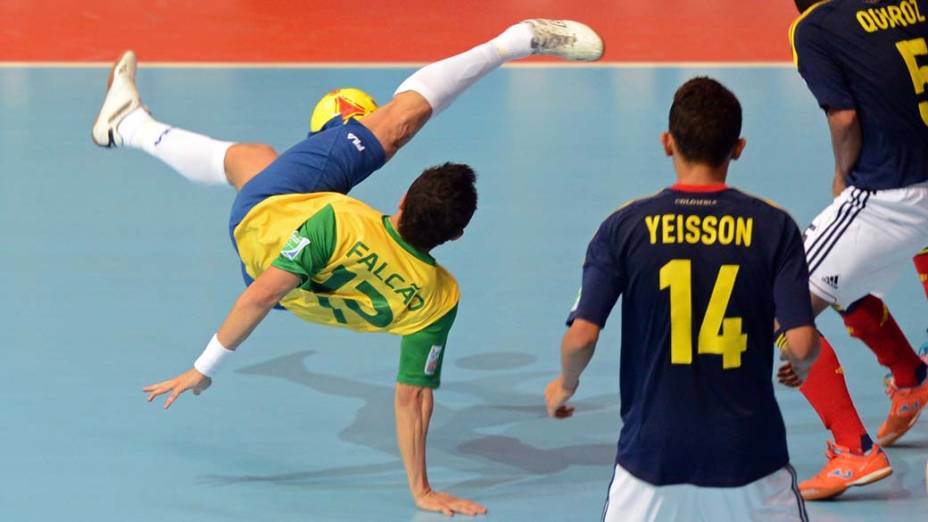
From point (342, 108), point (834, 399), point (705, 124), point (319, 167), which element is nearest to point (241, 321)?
point (319, 167)

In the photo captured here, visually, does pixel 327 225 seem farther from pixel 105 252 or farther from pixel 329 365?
pixel 105 252

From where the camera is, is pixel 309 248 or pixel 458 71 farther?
pixel 458 71

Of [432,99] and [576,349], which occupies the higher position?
[432,99]

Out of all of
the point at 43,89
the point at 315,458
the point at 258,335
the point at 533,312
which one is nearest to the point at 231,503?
the point at 315,458

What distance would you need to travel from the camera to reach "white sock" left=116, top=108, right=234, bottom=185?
21.5ft

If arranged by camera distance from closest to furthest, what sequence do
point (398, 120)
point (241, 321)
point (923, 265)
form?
point (241, 321)
point (398, 120)
point (923, 265)

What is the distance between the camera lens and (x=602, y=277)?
12.1 feet

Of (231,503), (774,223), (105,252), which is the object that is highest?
(774,223)

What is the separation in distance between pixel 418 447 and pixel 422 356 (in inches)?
12.3

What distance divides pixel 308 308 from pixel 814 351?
86.5 inches

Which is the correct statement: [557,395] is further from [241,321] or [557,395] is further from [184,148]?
[184,148]

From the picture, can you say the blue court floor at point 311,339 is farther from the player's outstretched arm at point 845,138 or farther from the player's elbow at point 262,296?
the player's outstretched arm at point 845,138

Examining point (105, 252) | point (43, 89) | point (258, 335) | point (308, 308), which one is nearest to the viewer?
point (308, 308)

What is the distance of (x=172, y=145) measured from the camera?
6.71m
